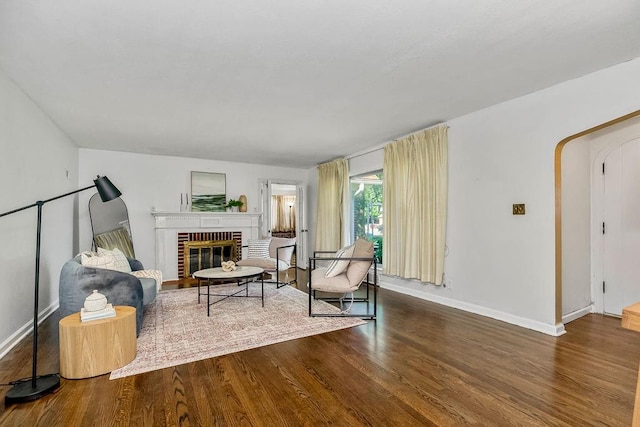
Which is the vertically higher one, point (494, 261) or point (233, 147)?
point (233, 147)

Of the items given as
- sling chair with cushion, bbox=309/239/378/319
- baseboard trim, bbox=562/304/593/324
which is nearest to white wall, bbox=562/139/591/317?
baseboard trim, bbox=562/304/593/324

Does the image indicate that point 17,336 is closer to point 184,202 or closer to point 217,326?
point 217,326

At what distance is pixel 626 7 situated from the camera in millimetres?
1879

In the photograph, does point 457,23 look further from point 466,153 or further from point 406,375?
point 406,375

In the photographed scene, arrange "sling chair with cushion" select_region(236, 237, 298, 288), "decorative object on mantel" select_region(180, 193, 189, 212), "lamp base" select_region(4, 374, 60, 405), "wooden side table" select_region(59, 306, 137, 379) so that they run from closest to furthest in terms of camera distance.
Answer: "lamp base" select_region(4, 374, 60, 405) < "wooden side table" select_region(59, 306, 137, 379) < "sling chair with cushion" select_region(236, 237, 298, 288) < "decorative object on mantel" select_region(180, 193, 189, 212)

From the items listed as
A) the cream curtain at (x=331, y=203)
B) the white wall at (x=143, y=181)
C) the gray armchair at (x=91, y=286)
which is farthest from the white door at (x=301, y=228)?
the gray armchair at (x=91, y=286)

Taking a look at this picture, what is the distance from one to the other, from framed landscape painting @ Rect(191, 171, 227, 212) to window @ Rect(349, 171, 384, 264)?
2.55m

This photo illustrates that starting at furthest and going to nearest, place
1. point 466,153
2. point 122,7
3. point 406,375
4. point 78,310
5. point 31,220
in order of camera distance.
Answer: point 466,153
point 31,220
point 78,310
point 406,375
point 122,7

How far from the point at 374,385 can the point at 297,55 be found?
2367mm

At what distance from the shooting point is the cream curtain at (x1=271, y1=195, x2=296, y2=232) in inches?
374

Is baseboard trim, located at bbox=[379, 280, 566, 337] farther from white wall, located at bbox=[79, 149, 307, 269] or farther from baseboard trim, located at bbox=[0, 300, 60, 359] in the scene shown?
baseboard trim, located at bbox=[0, 300, 60, 359]

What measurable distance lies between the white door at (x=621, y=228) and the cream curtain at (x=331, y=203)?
3.62 metres

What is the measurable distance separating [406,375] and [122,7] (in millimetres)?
2890

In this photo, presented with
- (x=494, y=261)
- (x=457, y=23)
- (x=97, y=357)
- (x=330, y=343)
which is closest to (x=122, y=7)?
(x=457, y=23)
